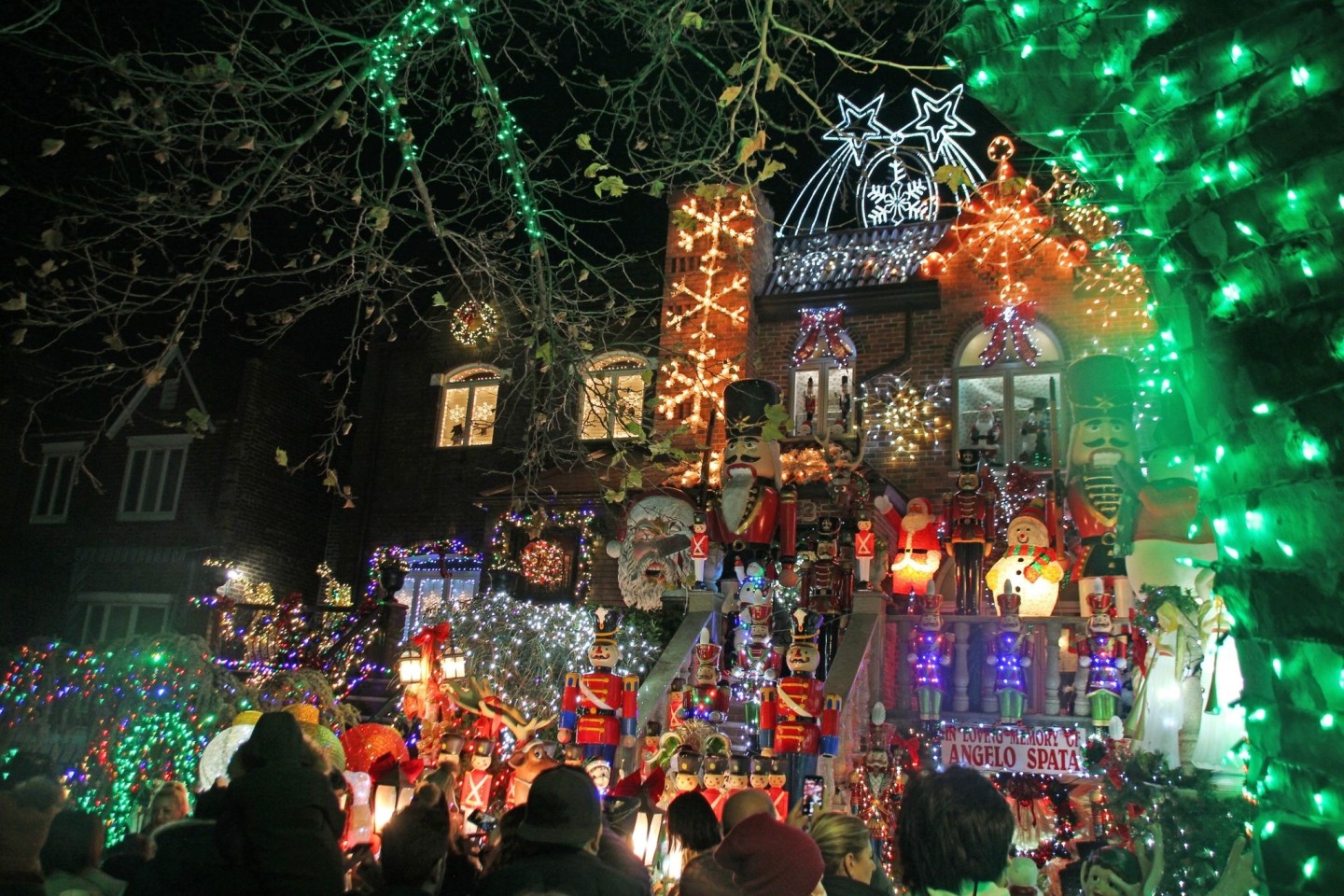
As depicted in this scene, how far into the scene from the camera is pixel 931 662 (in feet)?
36.2

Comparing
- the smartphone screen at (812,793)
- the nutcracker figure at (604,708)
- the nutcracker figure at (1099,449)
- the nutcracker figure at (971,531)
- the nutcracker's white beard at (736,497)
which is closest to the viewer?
the smartphone screen at (812,793)

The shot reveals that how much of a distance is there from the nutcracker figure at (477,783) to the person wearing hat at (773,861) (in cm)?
653

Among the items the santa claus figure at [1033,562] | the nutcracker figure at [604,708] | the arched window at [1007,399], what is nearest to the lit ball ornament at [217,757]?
the nutcracker figure at [604,708]

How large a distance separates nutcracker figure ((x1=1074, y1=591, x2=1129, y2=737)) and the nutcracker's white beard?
355cm

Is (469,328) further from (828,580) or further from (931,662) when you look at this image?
(931,662)

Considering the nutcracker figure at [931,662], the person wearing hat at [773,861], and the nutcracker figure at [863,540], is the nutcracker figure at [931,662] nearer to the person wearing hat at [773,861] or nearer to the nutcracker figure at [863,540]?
the nutcracker figure at [863,540]

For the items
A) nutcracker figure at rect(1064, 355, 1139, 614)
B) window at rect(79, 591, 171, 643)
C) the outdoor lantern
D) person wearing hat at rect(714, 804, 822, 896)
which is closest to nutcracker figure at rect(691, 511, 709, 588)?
the outdoor lantern

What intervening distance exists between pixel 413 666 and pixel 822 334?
25.4 feet

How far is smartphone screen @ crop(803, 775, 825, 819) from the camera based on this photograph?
866 centimetres

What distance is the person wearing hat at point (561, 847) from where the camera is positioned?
119 inches

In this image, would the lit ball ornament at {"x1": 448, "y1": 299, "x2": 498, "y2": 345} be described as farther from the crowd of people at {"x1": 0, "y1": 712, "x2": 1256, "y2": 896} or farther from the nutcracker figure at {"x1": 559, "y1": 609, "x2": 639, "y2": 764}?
the crowd of people at {"x1": 0, "y1": 712, "x2": 1256, "y2": 896}

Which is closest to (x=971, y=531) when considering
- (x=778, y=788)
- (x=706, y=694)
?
(x=706, y=694)

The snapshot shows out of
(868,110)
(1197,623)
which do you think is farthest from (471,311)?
(1197,623)

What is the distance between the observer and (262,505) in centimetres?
2089
